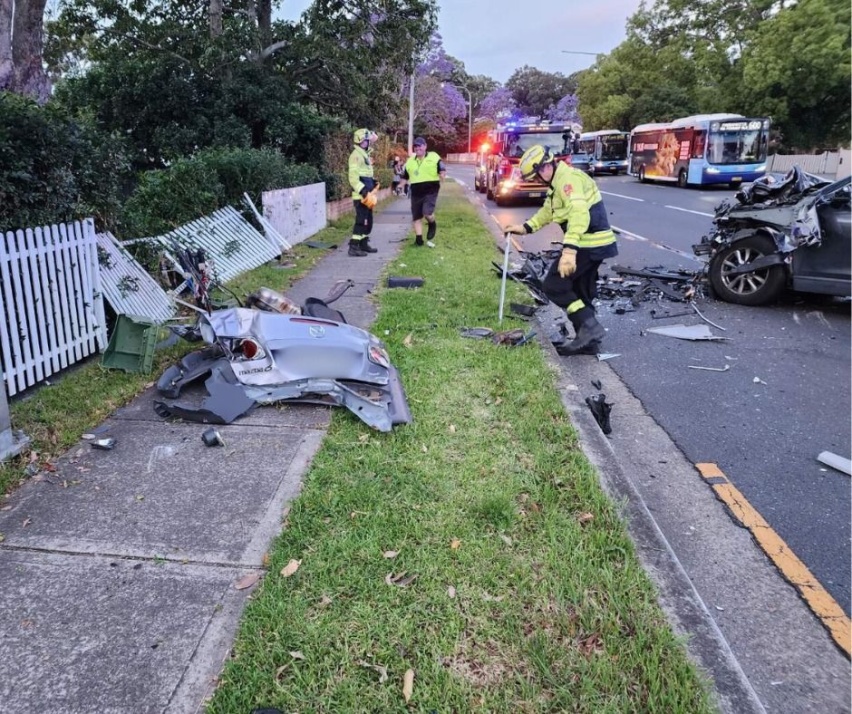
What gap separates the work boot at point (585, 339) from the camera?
587cm

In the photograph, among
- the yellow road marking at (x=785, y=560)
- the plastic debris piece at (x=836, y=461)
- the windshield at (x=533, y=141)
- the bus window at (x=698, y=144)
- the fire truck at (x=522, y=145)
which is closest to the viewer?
the yellow road marking at (x=785, y=560)

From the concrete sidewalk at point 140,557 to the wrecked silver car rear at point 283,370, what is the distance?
0.12m

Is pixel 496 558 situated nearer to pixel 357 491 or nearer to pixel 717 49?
pixel 357 491

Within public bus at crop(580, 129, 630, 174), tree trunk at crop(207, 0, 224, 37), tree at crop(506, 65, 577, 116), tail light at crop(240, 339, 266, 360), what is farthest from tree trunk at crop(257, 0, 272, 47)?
tree at crop(506, 65, 577, 116)

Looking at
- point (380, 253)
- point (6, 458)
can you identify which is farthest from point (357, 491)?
point (380, 253)

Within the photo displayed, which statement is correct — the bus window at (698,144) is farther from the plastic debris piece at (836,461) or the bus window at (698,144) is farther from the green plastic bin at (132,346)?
the green plastic bin at (132,346)

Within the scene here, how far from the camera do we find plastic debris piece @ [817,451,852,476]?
3727 millimetres

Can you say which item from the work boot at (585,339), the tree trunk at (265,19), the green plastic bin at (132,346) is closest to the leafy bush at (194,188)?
the green plastic bin at (132,346)

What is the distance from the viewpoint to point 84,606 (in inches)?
96.8

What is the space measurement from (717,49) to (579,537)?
1869 inches

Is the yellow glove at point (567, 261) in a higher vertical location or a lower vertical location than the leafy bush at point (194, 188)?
lower

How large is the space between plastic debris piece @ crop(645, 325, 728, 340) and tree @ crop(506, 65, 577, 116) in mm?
94207

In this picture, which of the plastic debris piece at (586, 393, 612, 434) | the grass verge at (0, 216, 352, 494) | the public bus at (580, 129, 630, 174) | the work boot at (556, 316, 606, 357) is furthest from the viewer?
the public bus at (580, 129, 630, 174)

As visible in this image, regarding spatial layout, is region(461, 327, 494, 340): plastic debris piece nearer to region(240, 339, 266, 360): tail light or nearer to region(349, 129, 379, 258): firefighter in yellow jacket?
region(240, 339, 266, 360): tail light
